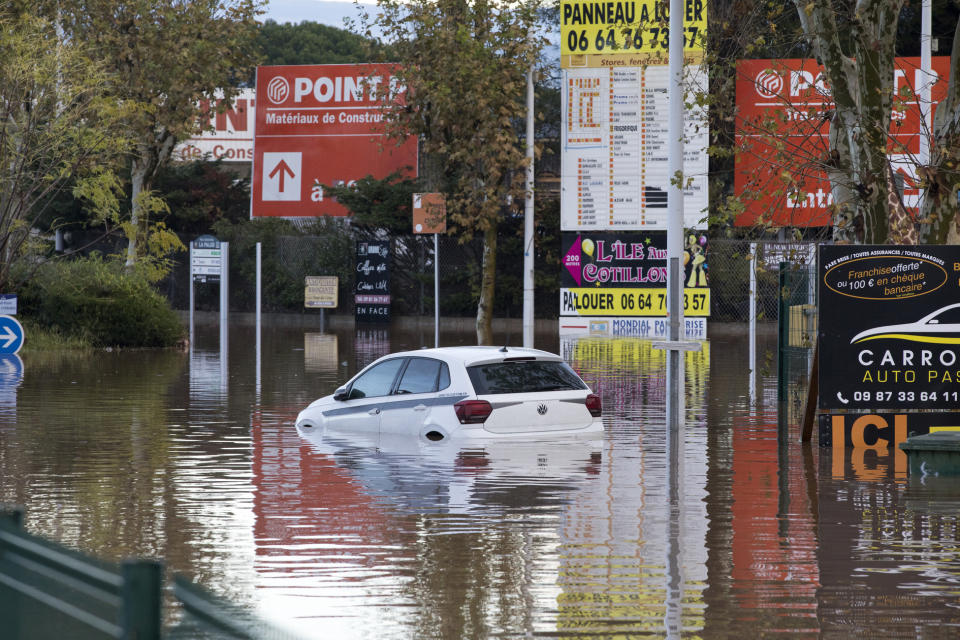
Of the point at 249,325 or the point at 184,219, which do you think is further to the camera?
the point at 184,219

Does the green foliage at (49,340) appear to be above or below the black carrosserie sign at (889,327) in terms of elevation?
below

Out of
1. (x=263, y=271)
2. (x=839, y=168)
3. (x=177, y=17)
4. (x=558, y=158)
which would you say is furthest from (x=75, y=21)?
(x=839, y=168)

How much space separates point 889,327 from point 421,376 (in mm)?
5242

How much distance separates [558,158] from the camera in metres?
52.1

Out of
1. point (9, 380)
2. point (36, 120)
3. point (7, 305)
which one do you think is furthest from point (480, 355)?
point (36, 120)

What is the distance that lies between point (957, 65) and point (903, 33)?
32823 mm

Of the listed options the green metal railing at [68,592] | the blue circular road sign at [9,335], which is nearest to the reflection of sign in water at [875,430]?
the green metal railing at [68,592]

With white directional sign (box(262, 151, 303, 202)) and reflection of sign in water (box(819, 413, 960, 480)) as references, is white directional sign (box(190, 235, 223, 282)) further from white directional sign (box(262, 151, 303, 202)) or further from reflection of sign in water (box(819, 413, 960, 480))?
reflection of sign in water (box(819, 413, 960, 480))

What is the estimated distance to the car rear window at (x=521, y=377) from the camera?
49.6 feet

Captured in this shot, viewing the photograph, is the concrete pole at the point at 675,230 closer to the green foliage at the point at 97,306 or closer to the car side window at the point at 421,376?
the car side window at the point at 421,376

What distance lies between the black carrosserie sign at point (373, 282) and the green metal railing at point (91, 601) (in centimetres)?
4183

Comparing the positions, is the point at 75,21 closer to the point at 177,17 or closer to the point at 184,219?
the point at 177,17

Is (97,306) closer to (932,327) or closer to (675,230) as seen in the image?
(932,327)

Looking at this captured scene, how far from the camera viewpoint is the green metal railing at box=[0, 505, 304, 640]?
347cm
